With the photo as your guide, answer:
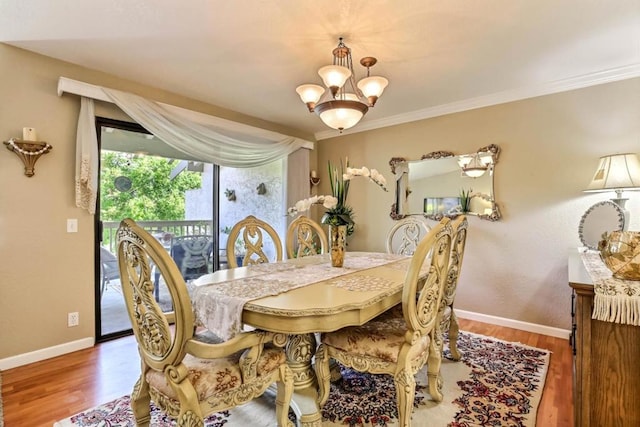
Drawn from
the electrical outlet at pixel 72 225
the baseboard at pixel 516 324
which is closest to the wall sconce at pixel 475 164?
the baseboard at pixel 516 324

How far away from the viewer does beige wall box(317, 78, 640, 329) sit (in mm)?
2744

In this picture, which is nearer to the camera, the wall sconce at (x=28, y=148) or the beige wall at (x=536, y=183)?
the wall sconce at (x=28, y=148)

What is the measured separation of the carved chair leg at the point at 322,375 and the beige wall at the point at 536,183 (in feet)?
7.95

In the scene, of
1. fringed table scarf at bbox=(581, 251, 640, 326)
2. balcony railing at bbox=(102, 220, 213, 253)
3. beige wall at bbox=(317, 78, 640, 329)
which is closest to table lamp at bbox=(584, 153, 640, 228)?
beige wall at bbox=(317, 78, 640, 329)

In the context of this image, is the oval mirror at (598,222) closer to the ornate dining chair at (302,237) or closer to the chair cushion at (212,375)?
the ornate dining chair at (302,237)

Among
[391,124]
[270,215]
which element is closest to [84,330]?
[270,215]

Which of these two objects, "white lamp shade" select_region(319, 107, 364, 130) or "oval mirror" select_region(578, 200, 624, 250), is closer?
"white lamp shade" select_region(319, 107, 364, 130)

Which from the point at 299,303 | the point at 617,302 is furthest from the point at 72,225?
the point at 617,302

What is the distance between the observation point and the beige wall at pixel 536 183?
274 centimetres

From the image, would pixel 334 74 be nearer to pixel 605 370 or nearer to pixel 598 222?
pixel 605 370

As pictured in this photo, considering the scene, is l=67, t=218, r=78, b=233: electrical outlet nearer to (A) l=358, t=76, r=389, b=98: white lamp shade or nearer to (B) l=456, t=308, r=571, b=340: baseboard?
(A) l=358, t=76, r=389, b=98: white lamp shade

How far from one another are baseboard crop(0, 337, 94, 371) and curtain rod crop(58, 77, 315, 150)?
2.04 metres

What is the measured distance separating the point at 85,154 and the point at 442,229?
2.78 metres

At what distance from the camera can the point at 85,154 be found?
8.43 ft
